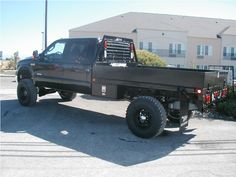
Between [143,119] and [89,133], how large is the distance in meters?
1.32

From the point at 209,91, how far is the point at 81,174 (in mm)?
3564

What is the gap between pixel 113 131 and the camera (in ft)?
28.7

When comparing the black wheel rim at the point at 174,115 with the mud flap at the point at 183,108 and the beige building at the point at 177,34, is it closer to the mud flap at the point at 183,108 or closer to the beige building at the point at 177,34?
the mud flap at the point at 183,108

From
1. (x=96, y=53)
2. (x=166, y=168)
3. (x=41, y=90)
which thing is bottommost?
(x=166, y=168)

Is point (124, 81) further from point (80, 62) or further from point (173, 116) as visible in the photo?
point (173, 116)

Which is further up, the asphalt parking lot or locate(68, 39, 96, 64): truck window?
locate(68, 39, 96, 64): truck window

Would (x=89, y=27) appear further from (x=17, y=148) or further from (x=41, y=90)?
(x=17, y=148)

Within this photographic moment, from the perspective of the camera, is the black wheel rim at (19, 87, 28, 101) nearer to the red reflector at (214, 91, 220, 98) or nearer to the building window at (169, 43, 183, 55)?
the red reflector at (214, 91, 220, 98)

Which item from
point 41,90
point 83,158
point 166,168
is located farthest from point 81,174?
point 41,90

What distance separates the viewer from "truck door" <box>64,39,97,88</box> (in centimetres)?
966

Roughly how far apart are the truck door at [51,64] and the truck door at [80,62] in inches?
11.9

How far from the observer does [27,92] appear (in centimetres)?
1133

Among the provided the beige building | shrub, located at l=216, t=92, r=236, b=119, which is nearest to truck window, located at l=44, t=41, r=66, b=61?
shrub, located at l=216, t=92, r=236, b=119

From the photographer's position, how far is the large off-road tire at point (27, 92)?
11.2 metres
